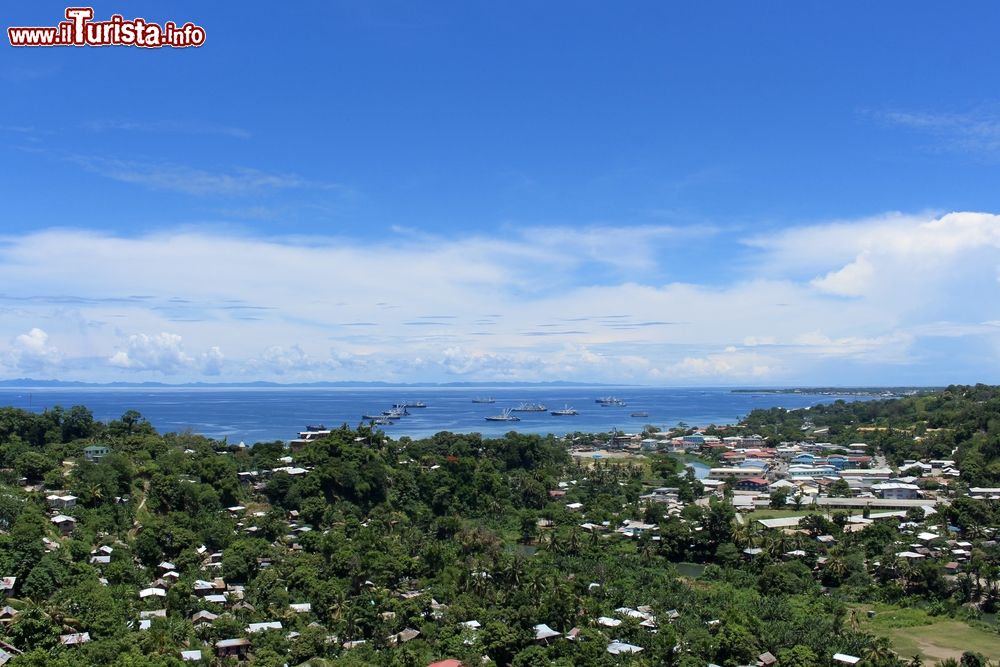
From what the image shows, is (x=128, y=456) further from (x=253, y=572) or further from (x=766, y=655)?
Result: (x=766, y=655)

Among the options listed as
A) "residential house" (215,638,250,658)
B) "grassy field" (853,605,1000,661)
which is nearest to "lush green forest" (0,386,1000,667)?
"residential house" (215,638,250,658)

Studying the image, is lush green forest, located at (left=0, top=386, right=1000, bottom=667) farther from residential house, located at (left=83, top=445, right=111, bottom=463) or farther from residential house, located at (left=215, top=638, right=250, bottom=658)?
residential house, located at (left=83, top=445, right=111, bottom=463)

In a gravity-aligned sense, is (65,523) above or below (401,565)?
above

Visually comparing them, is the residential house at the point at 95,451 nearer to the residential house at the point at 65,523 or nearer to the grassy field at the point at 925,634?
the residential house at the point at 65,523

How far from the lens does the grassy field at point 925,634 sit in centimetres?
2303

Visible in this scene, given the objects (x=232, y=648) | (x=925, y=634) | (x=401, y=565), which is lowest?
(x=925, y=634)

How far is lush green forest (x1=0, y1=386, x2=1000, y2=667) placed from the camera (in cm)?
2134

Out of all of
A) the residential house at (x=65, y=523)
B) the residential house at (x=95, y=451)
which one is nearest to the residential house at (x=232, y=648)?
the residential house at (x=65, y=523)

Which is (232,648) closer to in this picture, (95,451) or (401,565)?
(401,565)

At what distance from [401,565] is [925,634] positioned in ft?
60.7

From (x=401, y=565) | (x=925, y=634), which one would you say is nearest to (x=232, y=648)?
(x=401, y=565)

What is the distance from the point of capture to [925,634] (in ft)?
81.0

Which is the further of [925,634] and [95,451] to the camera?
[95,451]

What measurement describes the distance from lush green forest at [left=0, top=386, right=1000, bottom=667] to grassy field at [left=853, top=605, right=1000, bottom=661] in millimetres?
346
